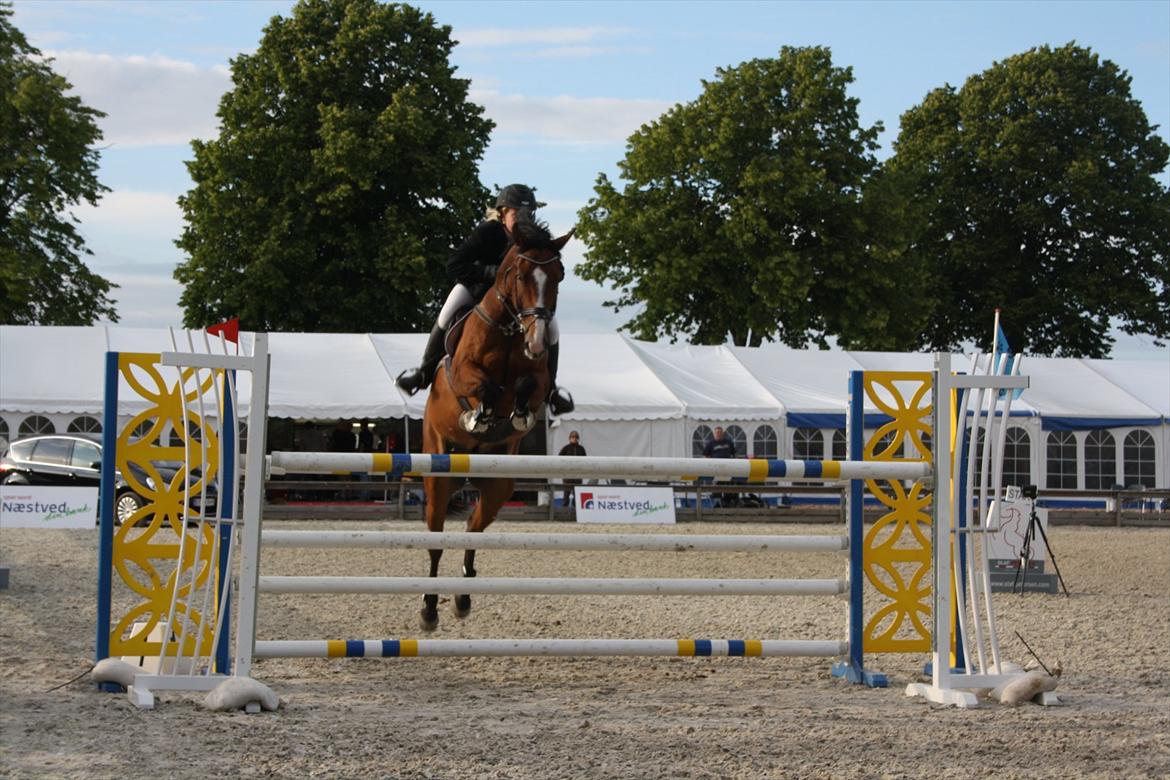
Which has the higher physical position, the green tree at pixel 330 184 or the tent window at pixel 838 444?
the green tree at pixel 330 184

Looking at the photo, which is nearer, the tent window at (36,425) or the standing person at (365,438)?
the tent window at (36,425)

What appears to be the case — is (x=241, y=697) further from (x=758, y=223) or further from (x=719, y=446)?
(x=758, y=223)

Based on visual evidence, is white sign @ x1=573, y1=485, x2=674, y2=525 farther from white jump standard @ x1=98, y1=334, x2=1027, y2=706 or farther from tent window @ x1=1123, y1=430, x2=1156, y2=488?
white jump standard @ x1=98, y1=334, x2=1027, y2=706

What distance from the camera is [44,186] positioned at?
3466 cm

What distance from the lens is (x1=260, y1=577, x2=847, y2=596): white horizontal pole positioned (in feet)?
19.8

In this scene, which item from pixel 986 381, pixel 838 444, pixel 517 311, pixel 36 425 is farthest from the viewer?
pixel 838 444

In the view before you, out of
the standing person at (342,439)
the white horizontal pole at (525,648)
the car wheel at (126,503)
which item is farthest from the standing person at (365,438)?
the white horizontal pole at (525,648)

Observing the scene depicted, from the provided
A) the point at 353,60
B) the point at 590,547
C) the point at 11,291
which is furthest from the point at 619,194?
the point at 590,547

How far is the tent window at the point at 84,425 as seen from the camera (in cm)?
2209

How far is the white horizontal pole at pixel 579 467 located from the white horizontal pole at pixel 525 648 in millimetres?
752

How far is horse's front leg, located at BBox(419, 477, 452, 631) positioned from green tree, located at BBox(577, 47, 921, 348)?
28.3 meters

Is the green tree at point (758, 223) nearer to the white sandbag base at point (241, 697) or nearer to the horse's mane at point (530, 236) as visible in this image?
the horse's mane at point (530, 236)

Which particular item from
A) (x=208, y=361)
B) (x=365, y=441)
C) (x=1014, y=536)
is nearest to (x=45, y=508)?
(x=365, y=441)

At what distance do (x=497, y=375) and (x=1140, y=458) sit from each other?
22.1 metres
